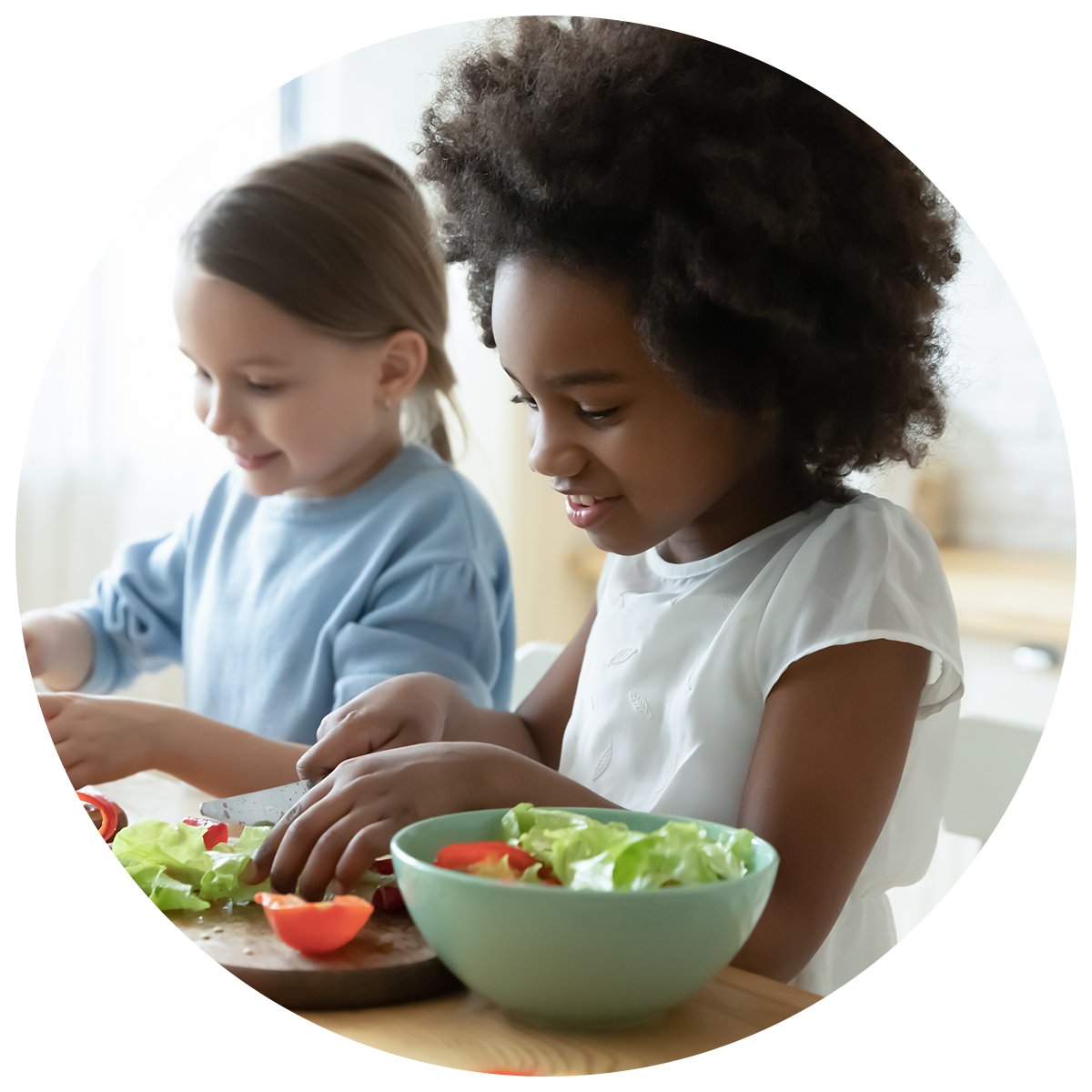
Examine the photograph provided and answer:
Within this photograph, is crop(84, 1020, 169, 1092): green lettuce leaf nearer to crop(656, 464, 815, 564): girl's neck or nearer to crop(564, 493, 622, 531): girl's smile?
crop(564, 493, 622, 531): girl's smile

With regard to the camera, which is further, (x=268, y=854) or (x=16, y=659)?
(x=16, y=659)

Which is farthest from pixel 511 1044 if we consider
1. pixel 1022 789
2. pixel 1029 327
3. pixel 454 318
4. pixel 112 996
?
pixel 1029 327

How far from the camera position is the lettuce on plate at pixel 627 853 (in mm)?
545

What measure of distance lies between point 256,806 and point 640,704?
0.30 meters

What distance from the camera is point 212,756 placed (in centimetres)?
104

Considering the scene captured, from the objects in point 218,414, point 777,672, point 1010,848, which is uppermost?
point 218,414

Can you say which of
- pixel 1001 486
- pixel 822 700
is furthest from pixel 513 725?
pixel 1001 486

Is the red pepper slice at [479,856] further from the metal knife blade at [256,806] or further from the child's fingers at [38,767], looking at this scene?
the child's fingers at [38,767]

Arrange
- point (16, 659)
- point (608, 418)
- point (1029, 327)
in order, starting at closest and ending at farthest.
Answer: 1. point (608, 418)
2. point (16, 659)
3. point (1029, 327)

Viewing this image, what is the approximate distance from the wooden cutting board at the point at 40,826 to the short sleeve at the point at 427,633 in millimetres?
389

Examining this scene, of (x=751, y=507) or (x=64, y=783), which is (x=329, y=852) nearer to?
(x=64, y=783)

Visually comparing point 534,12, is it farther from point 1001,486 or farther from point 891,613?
point 1001,486

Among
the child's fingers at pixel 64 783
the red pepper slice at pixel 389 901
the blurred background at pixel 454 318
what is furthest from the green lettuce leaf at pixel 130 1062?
the blurred background at pixel 454 318

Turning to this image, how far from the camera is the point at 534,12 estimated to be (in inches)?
35.6
